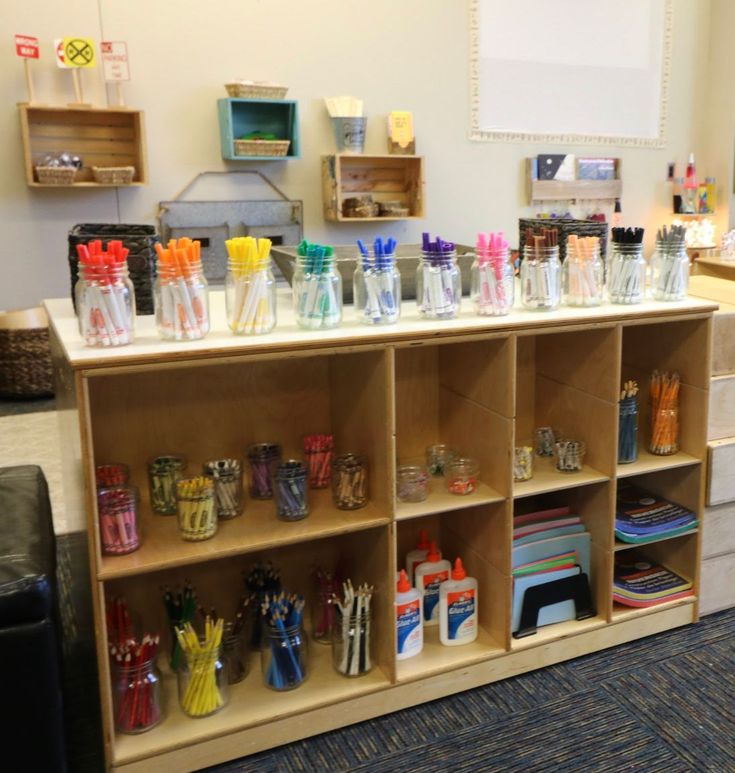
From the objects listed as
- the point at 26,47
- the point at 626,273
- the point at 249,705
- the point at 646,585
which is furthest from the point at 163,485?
the point at 26,47

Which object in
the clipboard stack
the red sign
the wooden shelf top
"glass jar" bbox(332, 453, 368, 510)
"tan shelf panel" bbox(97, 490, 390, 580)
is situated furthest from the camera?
the red sign

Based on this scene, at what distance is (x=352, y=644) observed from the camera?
203 centimetres

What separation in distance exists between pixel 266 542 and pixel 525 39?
15.5 feet

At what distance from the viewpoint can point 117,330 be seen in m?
1.68

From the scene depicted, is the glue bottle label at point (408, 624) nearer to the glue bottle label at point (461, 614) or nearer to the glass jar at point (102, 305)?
the glue bottle label at point (461, 614)

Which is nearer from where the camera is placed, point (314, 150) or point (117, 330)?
point (117, 330)

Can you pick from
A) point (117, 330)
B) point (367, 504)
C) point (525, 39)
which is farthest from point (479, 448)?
point (525, 39)

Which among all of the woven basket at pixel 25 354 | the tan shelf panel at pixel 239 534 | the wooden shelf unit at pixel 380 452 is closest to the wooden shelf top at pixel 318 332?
the wooden shelf unit at pixel 380 452

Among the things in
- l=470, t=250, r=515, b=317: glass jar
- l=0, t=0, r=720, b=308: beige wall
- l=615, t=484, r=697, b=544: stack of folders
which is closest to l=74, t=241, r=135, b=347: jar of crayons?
l=470, t=250, r=515, b=317: glass jar

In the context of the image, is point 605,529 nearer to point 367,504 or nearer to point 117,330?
point 367,504

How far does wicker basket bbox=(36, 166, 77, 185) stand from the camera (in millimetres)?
4391

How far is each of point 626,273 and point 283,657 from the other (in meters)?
1.33

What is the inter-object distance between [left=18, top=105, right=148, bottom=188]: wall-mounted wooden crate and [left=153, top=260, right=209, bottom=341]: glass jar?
3.10 metres

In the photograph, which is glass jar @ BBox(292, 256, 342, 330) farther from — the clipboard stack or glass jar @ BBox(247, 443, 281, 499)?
the clipboard stack
